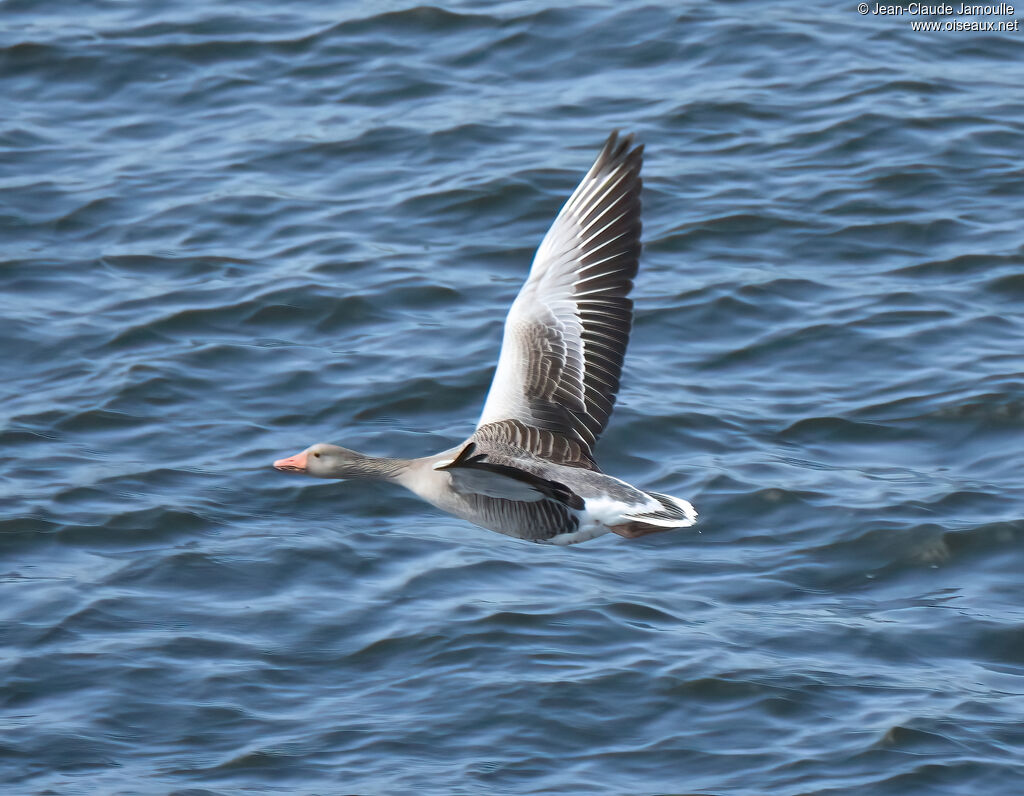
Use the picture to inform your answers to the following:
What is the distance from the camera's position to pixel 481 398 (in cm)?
1072

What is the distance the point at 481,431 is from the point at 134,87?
8522 mm

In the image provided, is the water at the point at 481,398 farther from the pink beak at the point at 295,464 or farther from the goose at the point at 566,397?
the goose at the point at 566,397

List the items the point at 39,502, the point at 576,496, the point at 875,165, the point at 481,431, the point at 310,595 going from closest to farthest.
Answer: the point at 576,496, the point at 481,431, the point at 310,595, the point at 39,502, the point at 875,165

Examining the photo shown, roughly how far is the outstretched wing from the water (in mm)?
1624

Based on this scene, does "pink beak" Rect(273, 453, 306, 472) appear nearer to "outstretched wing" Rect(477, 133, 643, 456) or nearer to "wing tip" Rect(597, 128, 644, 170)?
"outstretched wing" Rect(477, 133, 643, 456)

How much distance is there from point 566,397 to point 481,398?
114 inches

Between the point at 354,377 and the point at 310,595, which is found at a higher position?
the point at 354,377

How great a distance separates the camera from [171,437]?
10547mm

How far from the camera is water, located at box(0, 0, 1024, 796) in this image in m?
8.34

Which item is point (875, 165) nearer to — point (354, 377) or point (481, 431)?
point (354, 377)

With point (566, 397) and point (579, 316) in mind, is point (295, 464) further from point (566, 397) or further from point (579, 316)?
point (579, 316)

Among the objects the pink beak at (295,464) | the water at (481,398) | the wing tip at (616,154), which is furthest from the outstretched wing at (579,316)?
the water at (481,398)

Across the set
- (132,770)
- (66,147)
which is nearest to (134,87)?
(66,147)

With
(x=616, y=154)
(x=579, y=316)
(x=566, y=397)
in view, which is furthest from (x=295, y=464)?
(x=616, y=154)
